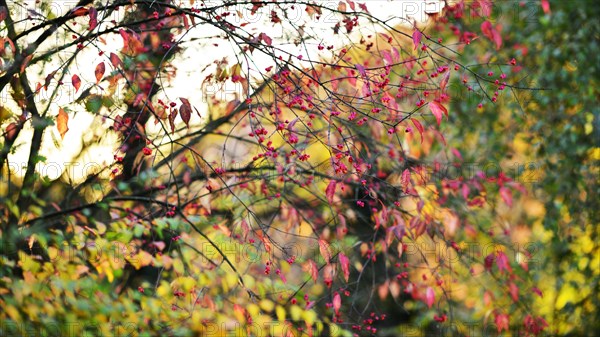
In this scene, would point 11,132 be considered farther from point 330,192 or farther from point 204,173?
point 330,192

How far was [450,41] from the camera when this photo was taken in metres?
4.95

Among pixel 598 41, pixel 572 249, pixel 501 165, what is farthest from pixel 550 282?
pixel 598 41

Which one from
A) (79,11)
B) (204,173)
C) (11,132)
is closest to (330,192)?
(204,173)

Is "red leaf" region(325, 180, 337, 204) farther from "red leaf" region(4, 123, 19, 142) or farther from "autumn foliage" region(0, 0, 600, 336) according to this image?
"red leaf" region(4, 123, 19, 142)

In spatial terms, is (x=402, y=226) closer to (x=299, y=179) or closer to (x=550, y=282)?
(x=299, y=179)

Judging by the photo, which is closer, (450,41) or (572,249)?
(572,249)

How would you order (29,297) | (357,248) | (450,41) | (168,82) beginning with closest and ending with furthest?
(29,297)
(168,82)
(357,248)
(450,41)

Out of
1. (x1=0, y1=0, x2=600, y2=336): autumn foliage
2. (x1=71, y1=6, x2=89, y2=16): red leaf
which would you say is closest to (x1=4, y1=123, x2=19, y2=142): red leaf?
(x1=0, y1=0, x2=600, y2=336): autumn foliage

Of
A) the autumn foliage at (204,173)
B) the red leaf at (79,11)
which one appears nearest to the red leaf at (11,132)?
the autumn foliage at (204,173)

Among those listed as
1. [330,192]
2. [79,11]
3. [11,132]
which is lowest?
[330,192]

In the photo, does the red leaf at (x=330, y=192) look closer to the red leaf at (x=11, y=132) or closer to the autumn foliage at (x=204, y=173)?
the autumn foliage at (x=204, y=173)

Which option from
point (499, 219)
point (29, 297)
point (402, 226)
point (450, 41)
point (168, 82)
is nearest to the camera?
point (29, 297)

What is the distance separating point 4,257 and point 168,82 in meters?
1.07

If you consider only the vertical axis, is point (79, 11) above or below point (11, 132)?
above
